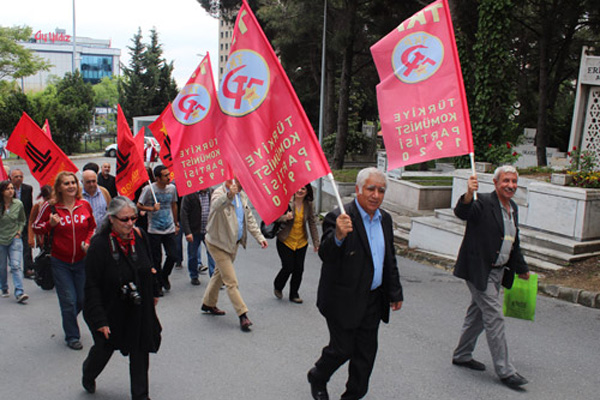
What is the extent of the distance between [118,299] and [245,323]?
227 cm

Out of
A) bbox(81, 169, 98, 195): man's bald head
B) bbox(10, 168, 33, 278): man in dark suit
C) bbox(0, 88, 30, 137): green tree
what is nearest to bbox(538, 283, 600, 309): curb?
bbox(81, 169, 98, 195): man's bald head

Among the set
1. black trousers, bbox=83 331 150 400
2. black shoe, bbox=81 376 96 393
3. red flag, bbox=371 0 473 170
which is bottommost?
black shoe, bbox=81 376 96 393

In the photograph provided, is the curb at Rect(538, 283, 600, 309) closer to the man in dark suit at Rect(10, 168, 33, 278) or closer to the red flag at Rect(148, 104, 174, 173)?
the red flag at Rect(148, 104, 174, 173)

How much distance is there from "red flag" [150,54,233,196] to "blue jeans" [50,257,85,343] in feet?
4.65

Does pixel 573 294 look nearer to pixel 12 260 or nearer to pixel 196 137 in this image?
pixel 196 137

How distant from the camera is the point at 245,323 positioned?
643 cm

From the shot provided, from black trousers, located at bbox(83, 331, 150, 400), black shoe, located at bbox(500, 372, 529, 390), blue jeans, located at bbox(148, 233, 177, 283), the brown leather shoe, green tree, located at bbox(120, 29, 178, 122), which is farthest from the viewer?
green tree, located at bbox(120, 29, 178, 122)

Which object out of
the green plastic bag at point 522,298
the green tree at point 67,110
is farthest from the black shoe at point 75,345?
the green tree at point 67,110

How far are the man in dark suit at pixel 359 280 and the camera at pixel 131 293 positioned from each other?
135 centimetres

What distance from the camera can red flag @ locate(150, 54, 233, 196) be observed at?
251 inches

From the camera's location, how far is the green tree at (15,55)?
120 ft

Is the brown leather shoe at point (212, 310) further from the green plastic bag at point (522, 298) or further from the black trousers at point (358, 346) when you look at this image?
the green plastic bag at point (522, 298)

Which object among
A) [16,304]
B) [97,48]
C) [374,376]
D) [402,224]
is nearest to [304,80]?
[402,224]

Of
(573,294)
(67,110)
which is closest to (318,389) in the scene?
(573,294)
